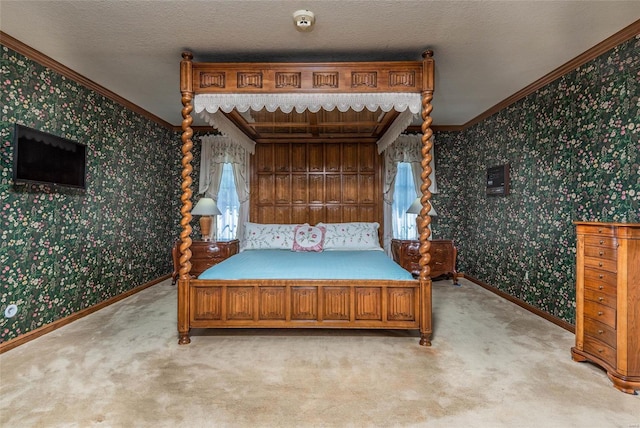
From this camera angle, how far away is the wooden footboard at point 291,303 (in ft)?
9.56

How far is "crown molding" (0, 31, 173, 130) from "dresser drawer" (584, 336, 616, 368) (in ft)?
16.8

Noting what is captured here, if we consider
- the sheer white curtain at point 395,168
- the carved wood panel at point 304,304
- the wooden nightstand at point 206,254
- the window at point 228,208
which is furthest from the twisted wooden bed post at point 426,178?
the window at point 228,208

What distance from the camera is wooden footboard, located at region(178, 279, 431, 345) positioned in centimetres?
291

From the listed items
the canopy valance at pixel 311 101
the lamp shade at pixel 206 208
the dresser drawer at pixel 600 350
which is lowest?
the dresser drawer at pixel 600 350

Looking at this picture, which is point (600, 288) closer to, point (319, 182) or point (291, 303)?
point (291, 303)

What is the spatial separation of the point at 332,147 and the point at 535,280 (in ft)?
11.3

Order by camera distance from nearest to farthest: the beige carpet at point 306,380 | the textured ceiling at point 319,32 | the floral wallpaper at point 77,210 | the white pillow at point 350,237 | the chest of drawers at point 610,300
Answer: the beige carpet at point 306,380
the chest of drawers at point 610,300
the textured ceiling at point 319,32
the floral wallpaper at point 77,210
the white pillow at point 350,237

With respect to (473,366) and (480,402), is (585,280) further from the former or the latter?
(480,402)

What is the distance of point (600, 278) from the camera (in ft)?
7.70

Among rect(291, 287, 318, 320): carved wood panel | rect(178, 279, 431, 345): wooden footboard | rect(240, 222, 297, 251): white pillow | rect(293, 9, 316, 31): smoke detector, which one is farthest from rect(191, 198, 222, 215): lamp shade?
rect(293, 9, 316, 31): smoke detector

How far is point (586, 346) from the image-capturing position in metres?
2.48

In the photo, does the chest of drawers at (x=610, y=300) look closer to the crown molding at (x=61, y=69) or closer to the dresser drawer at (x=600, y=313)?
the dresser drawer at (x=600, y=313)

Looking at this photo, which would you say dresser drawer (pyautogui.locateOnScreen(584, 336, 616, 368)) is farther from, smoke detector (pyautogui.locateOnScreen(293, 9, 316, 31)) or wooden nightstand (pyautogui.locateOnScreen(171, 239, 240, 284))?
wooden nightstand (pyautogui.locateOnScreen(171, 239, 240, 284))

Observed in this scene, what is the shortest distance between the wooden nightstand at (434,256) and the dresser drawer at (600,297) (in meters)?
2.55
